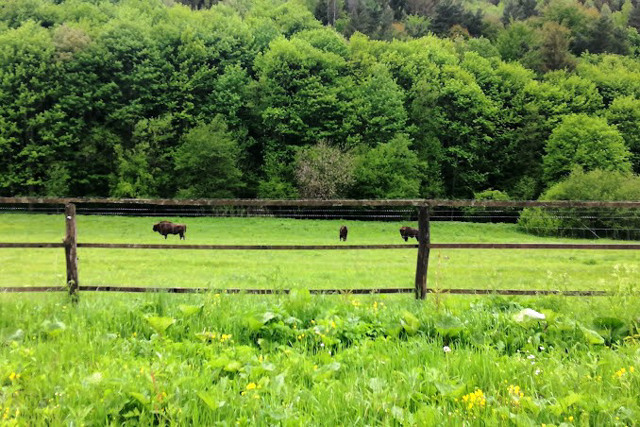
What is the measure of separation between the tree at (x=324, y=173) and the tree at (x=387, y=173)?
1477 millimetres

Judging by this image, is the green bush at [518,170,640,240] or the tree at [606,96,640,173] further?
the tree at [606,96,640,173]

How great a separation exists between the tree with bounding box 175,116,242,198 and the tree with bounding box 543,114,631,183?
101ft

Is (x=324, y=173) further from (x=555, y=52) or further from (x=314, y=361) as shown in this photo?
(x=555, y=52)

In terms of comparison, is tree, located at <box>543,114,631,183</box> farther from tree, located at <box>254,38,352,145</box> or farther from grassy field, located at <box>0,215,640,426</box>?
grassy field, located at <box>0,215,640,426</box>

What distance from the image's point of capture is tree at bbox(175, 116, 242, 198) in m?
44.1

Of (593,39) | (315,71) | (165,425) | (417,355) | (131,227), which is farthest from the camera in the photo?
(593,39)

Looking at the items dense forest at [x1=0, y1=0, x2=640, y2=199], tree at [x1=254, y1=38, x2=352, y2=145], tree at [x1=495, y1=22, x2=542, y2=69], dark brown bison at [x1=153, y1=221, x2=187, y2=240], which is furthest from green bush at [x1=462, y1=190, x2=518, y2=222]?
tree at [x1=495, y1=22, x2=542, y2=69]

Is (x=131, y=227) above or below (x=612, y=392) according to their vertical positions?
below

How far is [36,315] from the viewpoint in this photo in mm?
5332

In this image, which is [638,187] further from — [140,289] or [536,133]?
[140,289]

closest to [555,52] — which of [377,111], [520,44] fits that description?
[520,44]

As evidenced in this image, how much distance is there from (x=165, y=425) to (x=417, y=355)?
2.24 meters

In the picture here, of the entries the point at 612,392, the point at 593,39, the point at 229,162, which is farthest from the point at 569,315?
the point at 593,39

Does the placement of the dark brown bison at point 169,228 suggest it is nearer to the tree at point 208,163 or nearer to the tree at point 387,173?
the tree at point 208,163
